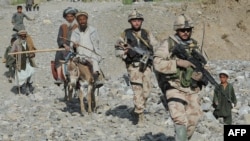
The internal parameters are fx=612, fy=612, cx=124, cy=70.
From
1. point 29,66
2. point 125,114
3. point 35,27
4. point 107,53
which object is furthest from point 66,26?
point 35,27

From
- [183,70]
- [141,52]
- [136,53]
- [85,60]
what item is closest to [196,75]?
[183,70]

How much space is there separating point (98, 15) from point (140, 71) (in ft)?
60.5

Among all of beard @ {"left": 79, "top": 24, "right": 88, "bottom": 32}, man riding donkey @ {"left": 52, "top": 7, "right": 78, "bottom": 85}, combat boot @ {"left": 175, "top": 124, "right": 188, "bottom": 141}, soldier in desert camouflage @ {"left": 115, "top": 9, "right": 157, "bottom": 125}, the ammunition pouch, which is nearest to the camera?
combat boot @ {"left": 175, "top": 124, "right": 188, "bottom": 141}

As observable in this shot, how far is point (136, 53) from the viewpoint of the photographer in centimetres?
952

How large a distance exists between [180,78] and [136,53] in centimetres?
246

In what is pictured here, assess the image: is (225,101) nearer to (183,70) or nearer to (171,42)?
(183,70)

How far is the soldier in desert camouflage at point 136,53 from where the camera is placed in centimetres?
947

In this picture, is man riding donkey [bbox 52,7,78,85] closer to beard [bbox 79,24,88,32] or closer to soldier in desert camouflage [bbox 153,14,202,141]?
beard [bbox 79,24,88,32]

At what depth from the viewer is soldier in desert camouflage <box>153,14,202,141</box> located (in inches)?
275

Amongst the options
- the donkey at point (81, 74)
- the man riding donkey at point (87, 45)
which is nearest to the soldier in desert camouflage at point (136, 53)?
the man riding donkey at point (87, 45)

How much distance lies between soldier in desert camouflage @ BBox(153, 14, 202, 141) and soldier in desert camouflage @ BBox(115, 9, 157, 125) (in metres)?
2.25

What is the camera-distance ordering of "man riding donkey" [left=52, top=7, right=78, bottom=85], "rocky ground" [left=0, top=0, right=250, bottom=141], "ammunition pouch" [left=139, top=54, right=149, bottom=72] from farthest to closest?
1. "man riding donkey" [left=52, top=7, right=78, bottom=85]
2. "ammunition pouch" [left=139, top=54, right=149, bottom=72]
3. "rocky ground" [left=0, top=0, right=250, bottom=141]

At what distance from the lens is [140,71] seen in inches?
383

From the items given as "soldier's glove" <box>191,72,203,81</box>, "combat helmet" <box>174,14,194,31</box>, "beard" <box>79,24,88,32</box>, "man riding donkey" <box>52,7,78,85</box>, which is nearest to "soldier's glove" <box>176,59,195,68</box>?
"soldier's glove" <box>191,72,203,81</box>
